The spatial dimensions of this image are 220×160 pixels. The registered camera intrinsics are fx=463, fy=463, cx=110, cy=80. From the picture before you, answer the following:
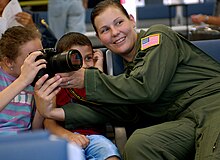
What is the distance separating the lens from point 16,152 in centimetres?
83

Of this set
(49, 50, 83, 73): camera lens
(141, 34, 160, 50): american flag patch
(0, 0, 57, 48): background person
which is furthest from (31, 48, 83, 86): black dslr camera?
(0, 0, 57, 48): background person

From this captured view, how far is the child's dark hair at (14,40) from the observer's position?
7.00ft

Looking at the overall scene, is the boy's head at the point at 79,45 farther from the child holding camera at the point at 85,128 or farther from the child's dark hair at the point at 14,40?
the child's dark hair at the point at 14,40

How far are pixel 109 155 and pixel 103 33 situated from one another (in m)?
0.69

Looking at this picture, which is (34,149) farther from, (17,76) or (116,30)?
(116,30)

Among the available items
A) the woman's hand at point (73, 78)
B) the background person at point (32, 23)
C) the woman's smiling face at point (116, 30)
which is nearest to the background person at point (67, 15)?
the background person at point (32, 23)

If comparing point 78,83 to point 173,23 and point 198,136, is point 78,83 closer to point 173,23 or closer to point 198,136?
point 198,136

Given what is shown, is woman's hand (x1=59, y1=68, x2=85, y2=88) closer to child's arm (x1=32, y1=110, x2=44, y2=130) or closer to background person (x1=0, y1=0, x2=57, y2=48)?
child's arm (x1=32, y1=110, x2=44, y2=130)

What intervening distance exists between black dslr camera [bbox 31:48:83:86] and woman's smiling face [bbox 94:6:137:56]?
1.46 ft

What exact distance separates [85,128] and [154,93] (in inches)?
15.8

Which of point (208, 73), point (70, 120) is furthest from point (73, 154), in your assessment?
point (208, 73)

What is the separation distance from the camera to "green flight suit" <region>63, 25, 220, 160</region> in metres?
1.83

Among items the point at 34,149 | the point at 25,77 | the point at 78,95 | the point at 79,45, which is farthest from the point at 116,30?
the point at 34,149

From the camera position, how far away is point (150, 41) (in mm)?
2104
